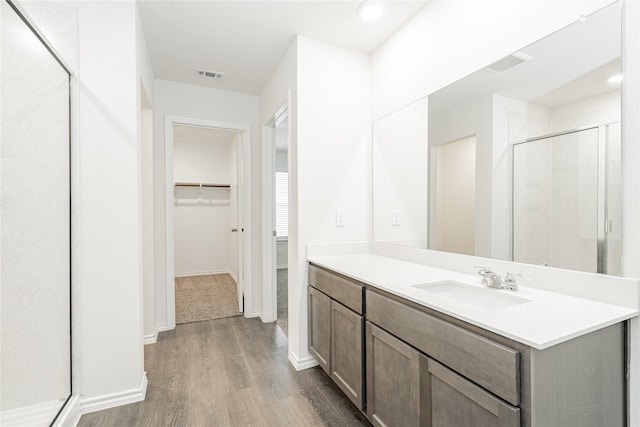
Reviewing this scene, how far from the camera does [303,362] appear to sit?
235 centimetres

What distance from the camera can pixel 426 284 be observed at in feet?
5.07

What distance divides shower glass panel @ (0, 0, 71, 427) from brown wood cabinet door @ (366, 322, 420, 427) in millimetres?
1525

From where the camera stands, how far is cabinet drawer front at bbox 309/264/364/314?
1723 millimetres

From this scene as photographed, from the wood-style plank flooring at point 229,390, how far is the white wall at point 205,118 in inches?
24.9

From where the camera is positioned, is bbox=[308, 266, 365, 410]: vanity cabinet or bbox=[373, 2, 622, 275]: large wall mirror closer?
bbox=[373, 2, 622, 275]: large wall mirror

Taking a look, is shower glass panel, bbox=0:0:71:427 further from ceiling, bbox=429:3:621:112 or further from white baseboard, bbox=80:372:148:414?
ceiling, bbox=429:3:621:112

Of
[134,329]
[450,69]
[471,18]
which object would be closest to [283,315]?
[134,329]

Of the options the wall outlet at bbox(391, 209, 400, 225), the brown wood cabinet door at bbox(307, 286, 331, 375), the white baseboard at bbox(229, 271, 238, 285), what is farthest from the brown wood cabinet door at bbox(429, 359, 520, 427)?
the white baseboard at bbox(229, 271, 238, 285)

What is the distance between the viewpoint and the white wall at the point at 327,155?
235 centimetres

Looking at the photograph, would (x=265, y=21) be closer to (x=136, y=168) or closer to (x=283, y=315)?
(x=136, y=168)

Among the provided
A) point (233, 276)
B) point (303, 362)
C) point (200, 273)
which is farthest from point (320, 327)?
point (200, 273)

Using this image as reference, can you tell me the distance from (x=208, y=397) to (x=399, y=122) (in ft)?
7.73

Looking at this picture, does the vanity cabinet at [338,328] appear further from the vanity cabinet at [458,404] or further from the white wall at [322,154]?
the vanity cabinet at [458,404]

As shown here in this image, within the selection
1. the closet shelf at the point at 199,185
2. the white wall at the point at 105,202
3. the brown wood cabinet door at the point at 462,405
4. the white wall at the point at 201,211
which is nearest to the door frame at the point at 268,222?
the white wall at the point at 105,202
